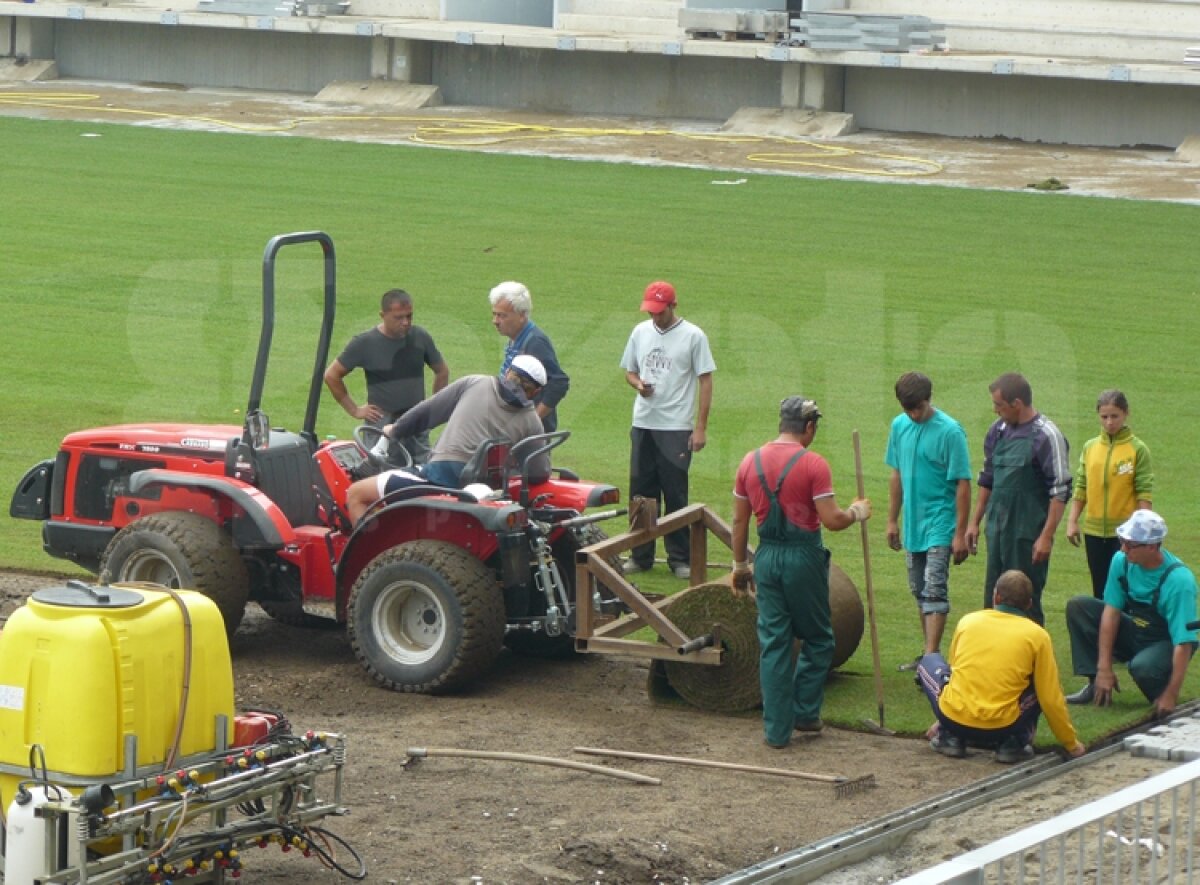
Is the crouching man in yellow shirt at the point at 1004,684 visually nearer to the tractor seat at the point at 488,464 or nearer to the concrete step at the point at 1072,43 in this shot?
the tractor seat at the point at 488,464

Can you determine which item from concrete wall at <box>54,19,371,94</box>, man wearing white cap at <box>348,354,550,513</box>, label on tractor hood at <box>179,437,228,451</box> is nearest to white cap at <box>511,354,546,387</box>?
man wearing white cap at <box>348,354,550,513</box>

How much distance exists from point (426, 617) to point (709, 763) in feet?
6.20

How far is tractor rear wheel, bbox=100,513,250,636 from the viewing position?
1030 cm

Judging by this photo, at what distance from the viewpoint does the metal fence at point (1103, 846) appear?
17.8 feet

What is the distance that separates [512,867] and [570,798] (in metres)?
0.85

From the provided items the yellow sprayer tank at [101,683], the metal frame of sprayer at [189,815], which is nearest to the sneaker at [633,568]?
the metal frame of sprayer at [189,815]

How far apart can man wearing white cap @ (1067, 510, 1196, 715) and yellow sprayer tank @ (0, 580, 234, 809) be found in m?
4.54

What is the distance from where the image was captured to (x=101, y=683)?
7.14 meters

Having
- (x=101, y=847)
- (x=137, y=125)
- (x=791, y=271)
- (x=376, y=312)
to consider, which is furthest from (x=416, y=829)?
(x=137, y=125)

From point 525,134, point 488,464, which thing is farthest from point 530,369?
point 525,134

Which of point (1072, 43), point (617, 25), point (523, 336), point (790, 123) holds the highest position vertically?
point (617, 25)

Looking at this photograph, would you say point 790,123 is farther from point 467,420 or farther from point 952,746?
point 952,746

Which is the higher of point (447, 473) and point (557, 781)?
point (447, 473)

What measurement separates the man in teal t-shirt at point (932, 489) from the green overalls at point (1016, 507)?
0.16m
